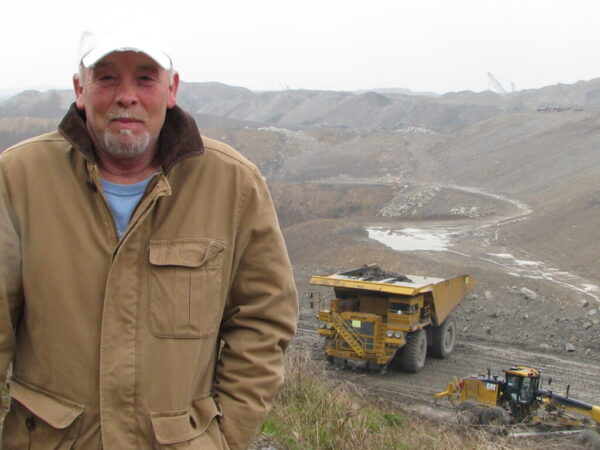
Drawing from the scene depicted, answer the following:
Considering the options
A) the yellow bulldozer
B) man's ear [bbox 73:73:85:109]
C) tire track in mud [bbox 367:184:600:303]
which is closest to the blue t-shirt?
man's ear [bbox 73:73:85:109]

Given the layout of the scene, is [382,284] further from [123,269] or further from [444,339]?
[123,269]

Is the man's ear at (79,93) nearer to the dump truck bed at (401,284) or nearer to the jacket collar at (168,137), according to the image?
the jacket collar at (168,137)

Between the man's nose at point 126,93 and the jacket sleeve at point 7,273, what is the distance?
15.1 inches

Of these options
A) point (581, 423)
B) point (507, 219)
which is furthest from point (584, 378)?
point (507, 219)

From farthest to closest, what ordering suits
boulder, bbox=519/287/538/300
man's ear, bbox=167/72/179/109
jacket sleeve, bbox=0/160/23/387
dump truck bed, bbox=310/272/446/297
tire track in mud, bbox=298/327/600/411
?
boulder, bbox=519/287/538/300
dump truck bed, bbox=310/272/446/297
tire track in mud, bbox=298/327/600/411
man's ear, bbox=167/72/179/109
jacket sleeve, bbox=0/160/23/387

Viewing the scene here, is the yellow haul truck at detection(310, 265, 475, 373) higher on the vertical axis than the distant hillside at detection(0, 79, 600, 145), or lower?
lower

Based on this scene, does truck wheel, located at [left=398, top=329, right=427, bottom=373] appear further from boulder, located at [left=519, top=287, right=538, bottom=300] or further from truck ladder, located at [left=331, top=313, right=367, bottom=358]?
boulder, located at [left=519, top=287, right=538, bottom=300]

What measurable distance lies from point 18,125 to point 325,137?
22.7m

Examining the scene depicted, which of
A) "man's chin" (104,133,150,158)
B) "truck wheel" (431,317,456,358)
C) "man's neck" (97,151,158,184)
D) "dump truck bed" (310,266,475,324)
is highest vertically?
"man's chin" (104,133,150,158)

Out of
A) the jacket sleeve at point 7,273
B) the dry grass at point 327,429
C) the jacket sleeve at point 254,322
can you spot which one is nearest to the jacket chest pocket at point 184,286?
the jacket sleeve at point 254,322

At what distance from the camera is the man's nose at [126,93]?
6.51 feet

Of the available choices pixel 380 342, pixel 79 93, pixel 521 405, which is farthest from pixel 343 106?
pixel 79 93

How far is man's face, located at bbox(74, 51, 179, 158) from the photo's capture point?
199cm

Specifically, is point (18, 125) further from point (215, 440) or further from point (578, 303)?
point (215, 440)
